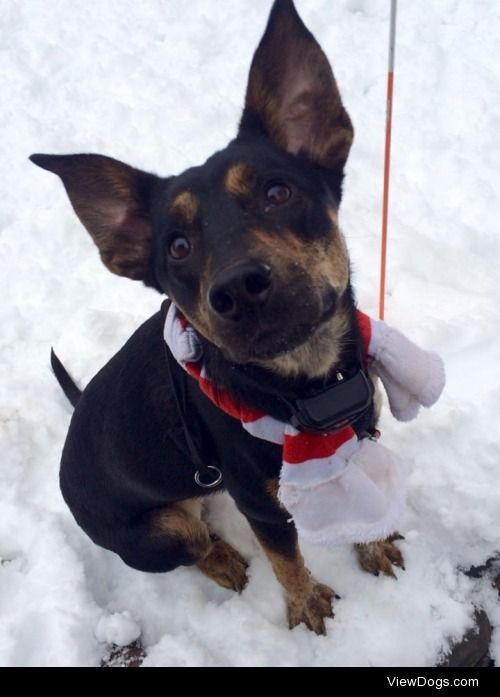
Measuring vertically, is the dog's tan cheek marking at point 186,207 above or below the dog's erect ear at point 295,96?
below

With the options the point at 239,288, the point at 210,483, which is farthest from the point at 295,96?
the point at 210,483

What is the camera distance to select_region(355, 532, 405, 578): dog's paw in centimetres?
314

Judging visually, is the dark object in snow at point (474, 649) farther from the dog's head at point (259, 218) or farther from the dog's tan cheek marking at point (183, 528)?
the dog's head at point (259, 218)

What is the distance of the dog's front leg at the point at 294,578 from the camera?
290 cm

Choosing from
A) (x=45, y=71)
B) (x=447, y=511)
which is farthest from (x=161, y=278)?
(x=45, y=71)

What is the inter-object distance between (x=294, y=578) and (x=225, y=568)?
52cm

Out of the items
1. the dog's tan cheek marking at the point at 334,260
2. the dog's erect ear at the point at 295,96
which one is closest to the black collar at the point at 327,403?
the dog's tan cheek marking at the point at 334,260

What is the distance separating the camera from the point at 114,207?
2.63 meters

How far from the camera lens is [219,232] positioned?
87.6 inches

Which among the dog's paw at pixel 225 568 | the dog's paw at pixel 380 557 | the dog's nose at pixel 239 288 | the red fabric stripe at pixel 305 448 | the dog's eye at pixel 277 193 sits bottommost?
the dog's paw at pixel 225 568

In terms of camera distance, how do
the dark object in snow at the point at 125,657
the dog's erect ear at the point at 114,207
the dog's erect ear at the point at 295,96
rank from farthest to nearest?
the dark object in snow at the point at 125,657
the dog's erect ear at the point at 114,207
the dog's erect ear at the point at 295,96

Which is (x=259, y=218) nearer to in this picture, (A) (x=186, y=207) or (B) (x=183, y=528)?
(A) (x=186, y=207)

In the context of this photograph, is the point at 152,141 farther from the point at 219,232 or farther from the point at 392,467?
the point at 392,467
